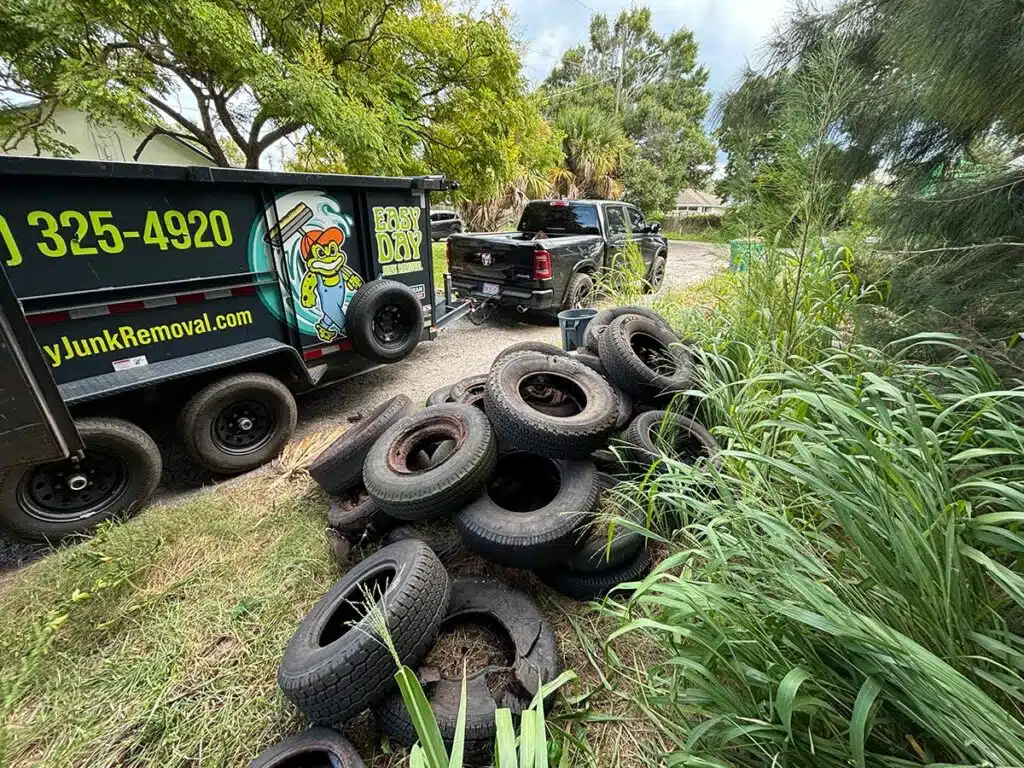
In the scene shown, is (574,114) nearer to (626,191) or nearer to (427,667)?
(626,191)

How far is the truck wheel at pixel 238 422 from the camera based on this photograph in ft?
9.89

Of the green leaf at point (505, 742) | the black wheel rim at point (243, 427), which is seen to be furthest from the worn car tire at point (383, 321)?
the green leaf at point (505, 742)

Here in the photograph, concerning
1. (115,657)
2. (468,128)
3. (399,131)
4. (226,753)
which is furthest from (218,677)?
(468,128)

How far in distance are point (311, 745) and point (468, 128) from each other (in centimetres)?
1086

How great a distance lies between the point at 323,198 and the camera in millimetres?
3709

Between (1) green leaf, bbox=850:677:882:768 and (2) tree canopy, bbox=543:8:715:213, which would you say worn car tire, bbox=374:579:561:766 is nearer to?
(1) green leaf, bbox=850:677:882:768

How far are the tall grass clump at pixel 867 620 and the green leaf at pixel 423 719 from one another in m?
0.60

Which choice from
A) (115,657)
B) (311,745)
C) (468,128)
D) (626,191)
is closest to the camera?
(311,745)

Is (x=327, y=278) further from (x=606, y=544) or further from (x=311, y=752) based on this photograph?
(x=311, y=752)

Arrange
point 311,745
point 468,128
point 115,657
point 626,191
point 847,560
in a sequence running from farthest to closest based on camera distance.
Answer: point 626,191 < point 468,128 < point 115,657 < point 311,745 < point 847,560

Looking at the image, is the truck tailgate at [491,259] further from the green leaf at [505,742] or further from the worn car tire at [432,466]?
the green leaf at [505,742]

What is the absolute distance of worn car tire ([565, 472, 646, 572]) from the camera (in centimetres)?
211

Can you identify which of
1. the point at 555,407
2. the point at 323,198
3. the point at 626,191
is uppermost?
the point at 626,191

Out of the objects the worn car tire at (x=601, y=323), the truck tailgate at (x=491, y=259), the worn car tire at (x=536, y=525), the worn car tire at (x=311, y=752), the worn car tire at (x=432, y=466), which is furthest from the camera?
the truck tailgate at (x=491, y=259)
